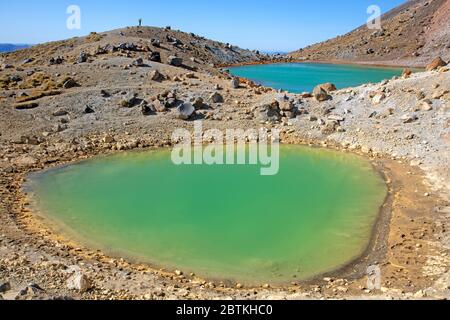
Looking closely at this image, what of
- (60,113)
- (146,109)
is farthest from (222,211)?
(60,113)

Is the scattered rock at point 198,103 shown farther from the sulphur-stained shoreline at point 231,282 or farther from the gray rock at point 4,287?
the gray rock at point 4,287

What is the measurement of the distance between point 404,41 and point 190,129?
68103 mm

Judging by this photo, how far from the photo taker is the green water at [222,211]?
38.4ft

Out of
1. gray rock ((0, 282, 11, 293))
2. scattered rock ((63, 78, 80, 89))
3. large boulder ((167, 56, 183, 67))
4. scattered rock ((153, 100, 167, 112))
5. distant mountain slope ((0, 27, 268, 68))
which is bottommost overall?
gray rock ((0, 282, 11, 293))

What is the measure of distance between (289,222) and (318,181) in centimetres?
430

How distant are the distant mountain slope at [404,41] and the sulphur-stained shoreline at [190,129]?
5109 centimetres

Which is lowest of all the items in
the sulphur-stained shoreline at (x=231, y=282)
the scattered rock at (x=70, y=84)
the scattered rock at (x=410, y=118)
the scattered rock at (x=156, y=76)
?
the sulphur-stained shoreline at (x=231, y=282)

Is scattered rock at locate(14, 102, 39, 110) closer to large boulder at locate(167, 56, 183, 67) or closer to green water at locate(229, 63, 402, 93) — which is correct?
large boulder at locate(167, 56, 183, 67)

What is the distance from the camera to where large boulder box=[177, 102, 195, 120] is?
2453 centimetres

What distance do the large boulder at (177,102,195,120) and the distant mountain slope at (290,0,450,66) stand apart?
56.2m

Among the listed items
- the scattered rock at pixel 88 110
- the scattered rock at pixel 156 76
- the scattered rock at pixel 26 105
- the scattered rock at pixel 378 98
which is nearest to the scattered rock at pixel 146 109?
the scattered rock at pixel 88 110

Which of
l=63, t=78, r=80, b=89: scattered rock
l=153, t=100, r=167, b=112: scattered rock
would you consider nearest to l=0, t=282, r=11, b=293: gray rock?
l=153, t=100, r=167, b=112: scattered rock
